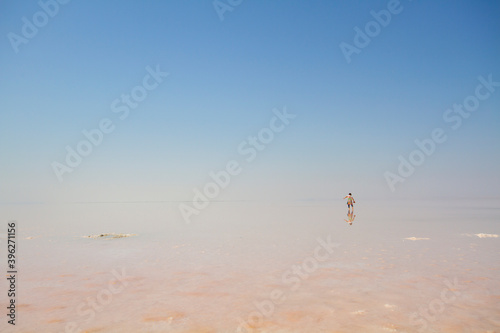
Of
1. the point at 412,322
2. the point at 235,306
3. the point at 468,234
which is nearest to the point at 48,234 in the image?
the point at 235,306

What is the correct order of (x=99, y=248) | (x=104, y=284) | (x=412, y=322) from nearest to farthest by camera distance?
1. (x=412, y=322)
2. (x=104, y=284)
3. (x=99, y=248)

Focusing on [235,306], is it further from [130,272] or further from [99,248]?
[99,248]

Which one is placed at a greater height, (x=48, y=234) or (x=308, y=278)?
(x=48, y=234)

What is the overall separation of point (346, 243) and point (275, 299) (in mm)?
8713

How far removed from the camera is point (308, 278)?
913cm

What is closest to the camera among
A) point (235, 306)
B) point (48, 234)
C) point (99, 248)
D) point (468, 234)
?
point (235, 306)

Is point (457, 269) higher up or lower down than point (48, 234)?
lower down

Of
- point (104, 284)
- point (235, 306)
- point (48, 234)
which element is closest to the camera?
point (235, 306)

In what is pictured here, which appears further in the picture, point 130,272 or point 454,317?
point 130,272

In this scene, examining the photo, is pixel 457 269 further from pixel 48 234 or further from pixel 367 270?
pixel 48 234

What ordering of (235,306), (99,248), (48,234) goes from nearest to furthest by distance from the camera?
(235,306)
(99,248)
(48,234)

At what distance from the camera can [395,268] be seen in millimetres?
10086

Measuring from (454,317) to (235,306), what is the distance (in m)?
4.68

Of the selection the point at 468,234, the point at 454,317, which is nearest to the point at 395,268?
the point at 454,317
